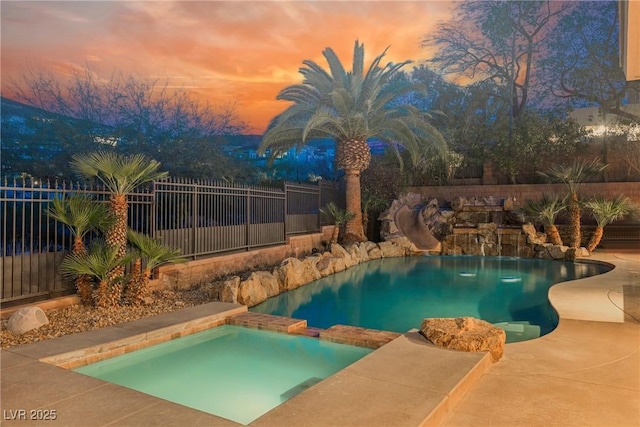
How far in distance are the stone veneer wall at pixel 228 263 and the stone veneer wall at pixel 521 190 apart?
900 centimetres

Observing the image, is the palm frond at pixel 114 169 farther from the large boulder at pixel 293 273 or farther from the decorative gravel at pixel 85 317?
the large boulder at pixel 293 273

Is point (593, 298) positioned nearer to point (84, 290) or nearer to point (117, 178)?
Answer: point (117, 178)

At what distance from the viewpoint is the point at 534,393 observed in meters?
3.46

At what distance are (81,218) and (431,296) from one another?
724 centimetres

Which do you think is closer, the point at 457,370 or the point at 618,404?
the point at 618,404

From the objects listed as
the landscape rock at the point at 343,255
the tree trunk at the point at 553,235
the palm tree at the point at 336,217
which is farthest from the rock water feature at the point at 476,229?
the landscape rock at the point at 343,255

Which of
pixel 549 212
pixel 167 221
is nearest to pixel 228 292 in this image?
pixel 167 221

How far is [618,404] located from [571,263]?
12430 mm

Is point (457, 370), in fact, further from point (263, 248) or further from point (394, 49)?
point (394, 49)

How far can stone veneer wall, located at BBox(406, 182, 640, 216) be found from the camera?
753 inches

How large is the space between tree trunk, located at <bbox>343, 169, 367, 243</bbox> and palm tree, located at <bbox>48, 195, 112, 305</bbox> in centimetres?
1087

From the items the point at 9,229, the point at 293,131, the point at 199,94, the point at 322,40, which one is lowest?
the point at 9,229

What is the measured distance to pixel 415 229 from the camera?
62.0 ft

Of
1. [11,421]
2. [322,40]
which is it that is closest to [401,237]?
[322,40]
